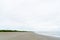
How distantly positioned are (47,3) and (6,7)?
0.43 metres

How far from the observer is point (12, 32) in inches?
39.2

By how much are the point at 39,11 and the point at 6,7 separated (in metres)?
0.35

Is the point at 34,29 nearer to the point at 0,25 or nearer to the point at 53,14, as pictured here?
the point at 53,14

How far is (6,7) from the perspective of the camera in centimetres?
99

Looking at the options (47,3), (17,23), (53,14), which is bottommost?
(17,23)

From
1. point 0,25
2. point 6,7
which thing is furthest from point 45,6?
point 0,25

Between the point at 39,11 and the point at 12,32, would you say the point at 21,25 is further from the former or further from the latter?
the point at 39,11

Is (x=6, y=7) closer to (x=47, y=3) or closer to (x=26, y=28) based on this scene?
(x=26, y=28)

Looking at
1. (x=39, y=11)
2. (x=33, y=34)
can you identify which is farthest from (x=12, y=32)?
(x=39, y=11)

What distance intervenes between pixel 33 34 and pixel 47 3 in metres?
0.35

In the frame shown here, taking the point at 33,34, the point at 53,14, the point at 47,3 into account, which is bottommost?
the point at 33,34

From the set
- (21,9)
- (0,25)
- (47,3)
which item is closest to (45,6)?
(47,3)

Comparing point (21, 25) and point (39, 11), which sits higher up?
point (39, 11)

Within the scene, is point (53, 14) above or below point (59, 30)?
above
